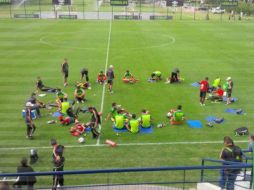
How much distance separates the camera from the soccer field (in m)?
17.6

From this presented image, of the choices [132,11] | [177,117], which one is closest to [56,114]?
[177,117]

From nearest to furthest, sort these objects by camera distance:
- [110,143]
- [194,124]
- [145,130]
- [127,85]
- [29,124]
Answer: [110,143] → [29,124] → [145,130] → [194,124] → [127,85]

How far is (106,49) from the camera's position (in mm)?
40438

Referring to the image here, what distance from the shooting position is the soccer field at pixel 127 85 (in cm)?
1762

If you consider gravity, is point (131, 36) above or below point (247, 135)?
above

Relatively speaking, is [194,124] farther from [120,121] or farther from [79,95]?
[79,95]

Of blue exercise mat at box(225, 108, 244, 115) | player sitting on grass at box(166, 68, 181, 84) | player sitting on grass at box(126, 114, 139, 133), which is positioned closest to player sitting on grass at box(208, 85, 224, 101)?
blue exercise mat at box(225, 108, 244, 115)

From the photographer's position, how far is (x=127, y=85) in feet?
92.2

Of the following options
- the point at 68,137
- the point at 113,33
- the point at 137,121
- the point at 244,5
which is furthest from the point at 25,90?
the point at 244,5

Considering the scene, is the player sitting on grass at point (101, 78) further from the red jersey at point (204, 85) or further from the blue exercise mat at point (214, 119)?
the blue exercise mat at point (214, 119)

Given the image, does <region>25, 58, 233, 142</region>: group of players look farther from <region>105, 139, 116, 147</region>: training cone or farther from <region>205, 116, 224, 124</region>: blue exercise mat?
<region>205, 116, 224, 124</region>: blue exercise mat

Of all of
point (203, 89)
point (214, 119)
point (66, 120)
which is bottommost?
point (214, 119)

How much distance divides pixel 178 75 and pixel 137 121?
10837mm

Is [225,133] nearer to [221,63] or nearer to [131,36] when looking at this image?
[221,63]
